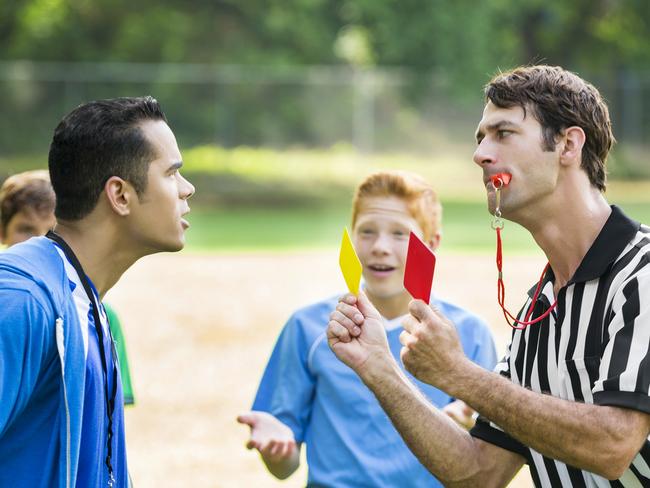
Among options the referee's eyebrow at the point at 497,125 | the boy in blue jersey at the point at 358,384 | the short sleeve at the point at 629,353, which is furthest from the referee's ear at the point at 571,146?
the boy in blue jersey at the point at 358,384

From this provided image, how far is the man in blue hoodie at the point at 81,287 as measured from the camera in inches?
120

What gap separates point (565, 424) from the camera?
3.33 m

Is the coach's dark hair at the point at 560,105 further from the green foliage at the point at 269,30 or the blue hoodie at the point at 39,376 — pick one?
the green foliage at the point at 269,30

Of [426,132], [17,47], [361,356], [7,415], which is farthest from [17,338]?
[17,47]

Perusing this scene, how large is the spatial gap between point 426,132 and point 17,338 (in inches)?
1160

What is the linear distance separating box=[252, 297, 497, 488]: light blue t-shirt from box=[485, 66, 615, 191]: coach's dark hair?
1067 millimetres

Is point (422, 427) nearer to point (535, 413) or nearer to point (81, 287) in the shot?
point (535, 413)

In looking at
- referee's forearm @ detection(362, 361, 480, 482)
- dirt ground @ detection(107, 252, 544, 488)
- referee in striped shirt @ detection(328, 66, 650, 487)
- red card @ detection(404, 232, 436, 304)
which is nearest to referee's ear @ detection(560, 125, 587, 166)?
referee in striped shirt @ detection(328, 66, 650, 487)

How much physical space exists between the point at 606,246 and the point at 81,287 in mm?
1758

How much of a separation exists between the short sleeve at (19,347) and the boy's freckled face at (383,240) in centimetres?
216

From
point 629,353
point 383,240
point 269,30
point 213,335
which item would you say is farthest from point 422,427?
point 269,30

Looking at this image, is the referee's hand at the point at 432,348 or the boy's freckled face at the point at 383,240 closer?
the referee's hand at the point at 432,348

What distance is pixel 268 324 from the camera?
13242mm

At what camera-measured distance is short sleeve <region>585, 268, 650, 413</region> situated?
3307 millimetres
